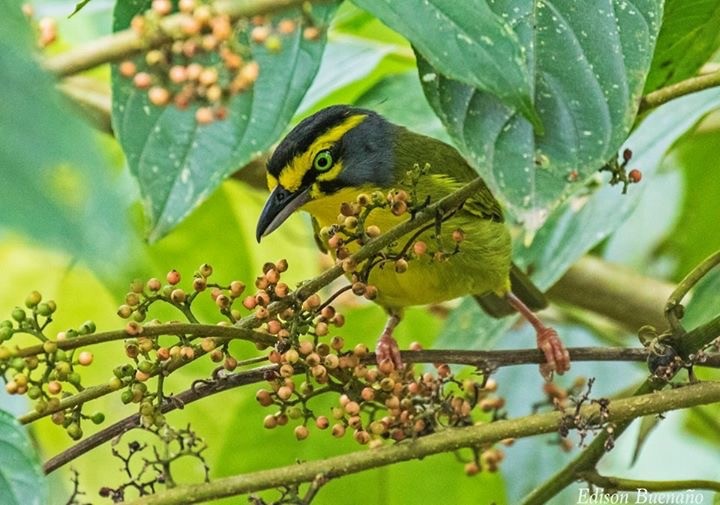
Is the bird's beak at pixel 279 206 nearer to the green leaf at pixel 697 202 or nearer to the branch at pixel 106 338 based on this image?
the green leaf at pixel 697 202

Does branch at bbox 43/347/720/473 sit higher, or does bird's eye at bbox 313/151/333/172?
bird's eye at bbox 313/151/333/172

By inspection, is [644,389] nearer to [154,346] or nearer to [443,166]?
[154,346]

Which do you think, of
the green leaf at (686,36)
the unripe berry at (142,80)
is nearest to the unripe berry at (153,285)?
the unripe berry at (142,80)

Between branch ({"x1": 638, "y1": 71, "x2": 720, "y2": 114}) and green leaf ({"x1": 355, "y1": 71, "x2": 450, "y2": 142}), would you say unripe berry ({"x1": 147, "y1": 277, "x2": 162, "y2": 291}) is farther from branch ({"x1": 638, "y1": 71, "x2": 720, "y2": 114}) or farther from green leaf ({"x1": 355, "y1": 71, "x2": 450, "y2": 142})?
green leaf ({"x1": 355, "y1": 71, "x2": 450, "y2": 142})

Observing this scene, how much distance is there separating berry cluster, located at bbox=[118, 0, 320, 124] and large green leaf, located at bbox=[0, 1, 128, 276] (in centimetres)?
122

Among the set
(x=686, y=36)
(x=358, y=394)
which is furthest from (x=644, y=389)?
(x=686, y=36)

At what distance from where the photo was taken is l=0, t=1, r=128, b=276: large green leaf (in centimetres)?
52

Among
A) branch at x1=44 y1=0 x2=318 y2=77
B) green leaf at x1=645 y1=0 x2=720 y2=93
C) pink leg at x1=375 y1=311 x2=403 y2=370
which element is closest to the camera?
branch at x1=44 y1=0 x2=318 y2=77

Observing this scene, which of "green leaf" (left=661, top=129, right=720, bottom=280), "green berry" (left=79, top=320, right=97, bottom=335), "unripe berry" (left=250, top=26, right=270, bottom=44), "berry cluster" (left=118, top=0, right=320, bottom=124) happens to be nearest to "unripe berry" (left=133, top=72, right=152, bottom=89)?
"berry cluster" (left=118, top=0, right=320, bottom=124)

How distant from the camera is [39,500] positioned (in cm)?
129

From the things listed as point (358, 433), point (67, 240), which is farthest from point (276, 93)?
point (67, 240)

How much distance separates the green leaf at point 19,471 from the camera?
132cm

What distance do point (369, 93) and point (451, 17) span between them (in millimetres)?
1480

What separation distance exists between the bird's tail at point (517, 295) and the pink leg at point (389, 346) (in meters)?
0.28
